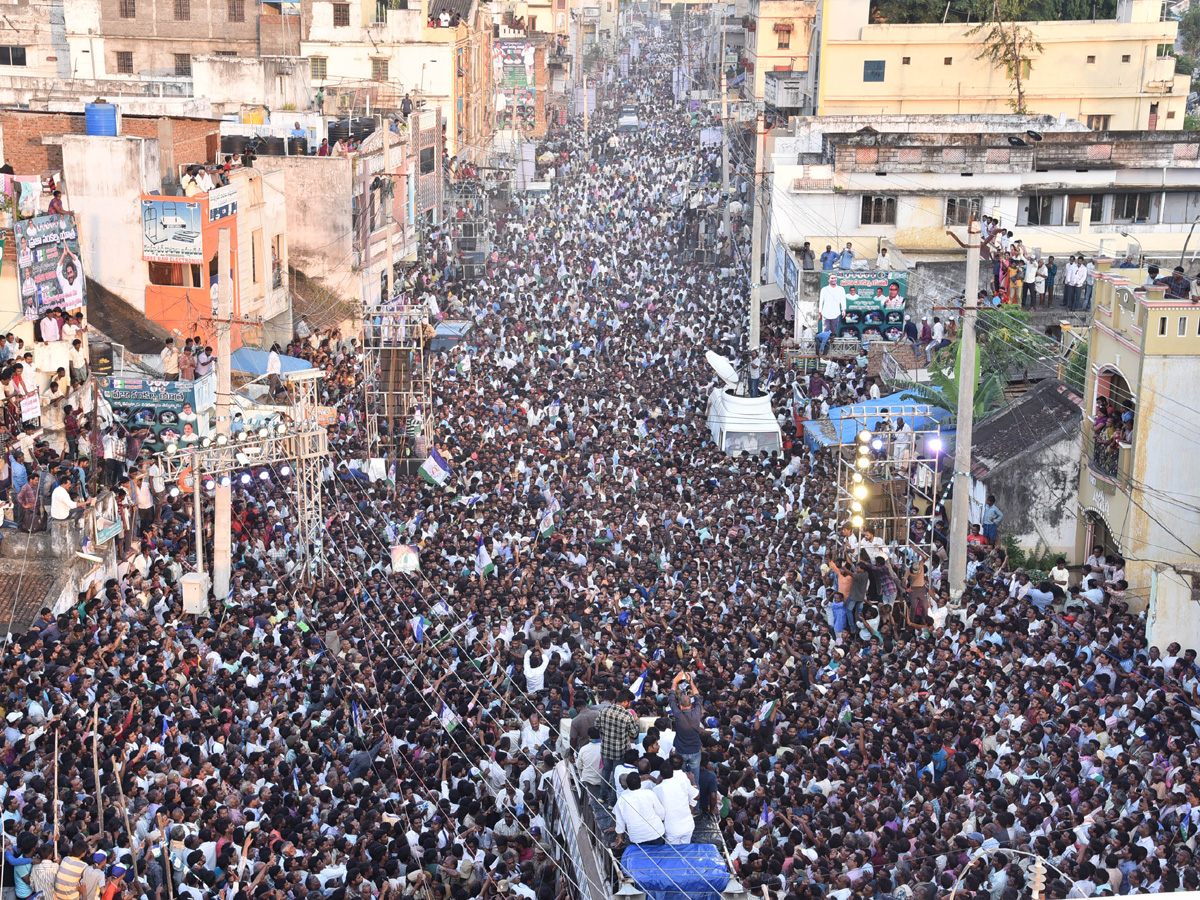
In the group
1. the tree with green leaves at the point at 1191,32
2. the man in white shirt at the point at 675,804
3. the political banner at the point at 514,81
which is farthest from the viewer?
the tree with green leaves at the point at 1191,32

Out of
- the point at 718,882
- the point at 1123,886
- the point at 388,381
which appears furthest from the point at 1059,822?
the point at 388,381

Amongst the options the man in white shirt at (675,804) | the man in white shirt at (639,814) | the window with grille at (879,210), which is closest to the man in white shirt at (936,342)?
the window with grille at (879,210)

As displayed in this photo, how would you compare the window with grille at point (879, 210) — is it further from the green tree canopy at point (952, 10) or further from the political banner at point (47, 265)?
the political banner at point (47, 265)

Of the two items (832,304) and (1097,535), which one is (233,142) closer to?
(832,304)

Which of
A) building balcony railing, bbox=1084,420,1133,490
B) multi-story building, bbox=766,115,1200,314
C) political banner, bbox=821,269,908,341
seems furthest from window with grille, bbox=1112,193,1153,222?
building balcony railing, bbox=1084,420,1133,490

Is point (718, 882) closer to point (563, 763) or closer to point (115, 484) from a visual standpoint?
point (563, 763)

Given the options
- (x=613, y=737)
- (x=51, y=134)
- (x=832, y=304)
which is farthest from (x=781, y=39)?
(x=613, y=737)
